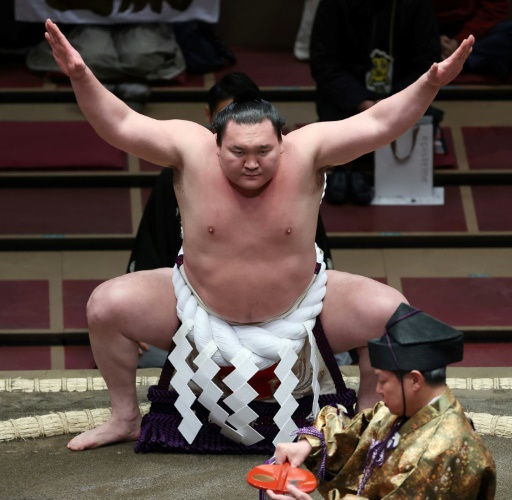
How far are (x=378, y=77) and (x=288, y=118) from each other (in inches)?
22.3

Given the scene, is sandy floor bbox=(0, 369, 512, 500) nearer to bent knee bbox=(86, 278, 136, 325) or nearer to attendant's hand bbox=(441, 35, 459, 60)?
bent knee bbox=(86, 278, 136, 325)

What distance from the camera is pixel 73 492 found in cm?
342

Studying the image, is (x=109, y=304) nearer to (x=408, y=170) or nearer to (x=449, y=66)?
(x=449, y=66)

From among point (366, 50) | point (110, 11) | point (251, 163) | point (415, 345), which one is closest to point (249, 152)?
point (251, 163)

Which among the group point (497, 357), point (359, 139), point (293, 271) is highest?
point (359, 139)

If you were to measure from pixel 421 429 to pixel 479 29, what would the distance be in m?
3.41

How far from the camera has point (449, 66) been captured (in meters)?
3.31

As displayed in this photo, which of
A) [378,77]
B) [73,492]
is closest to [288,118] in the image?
[378,77]

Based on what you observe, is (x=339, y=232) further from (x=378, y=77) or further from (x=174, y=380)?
(x=174, y=380)

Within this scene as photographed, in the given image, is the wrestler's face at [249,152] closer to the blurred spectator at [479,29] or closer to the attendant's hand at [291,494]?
the attendant's hand at [291,494]

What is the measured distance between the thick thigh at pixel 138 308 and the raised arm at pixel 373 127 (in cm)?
55

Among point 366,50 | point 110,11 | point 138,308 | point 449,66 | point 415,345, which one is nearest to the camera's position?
point 415,345

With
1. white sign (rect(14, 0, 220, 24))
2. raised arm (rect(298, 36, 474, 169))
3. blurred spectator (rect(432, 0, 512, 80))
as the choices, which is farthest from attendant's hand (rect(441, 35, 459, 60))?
raised arm (rect(298, 36, 474, 169))

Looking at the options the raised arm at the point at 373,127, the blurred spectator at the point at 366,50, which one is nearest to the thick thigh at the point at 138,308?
the raised arm at the point at 373,127
